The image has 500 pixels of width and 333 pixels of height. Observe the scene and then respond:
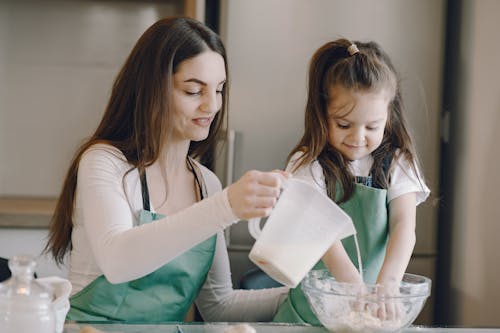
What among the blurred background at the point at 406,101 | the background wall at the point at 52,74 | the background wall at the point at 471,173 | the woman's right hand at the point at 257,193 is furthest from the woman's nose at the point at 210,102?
the background wall at the point at 52,74

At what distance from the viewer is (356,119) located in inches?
60.9

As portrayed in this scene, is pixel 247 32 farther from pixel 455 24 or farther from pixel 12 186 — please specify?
pixel 12 186

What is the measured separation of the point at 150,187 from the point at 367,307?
0.63 m

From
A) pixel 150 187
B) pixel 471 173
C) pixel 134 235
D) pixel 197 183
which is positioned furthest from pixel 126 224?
pixel 471 173

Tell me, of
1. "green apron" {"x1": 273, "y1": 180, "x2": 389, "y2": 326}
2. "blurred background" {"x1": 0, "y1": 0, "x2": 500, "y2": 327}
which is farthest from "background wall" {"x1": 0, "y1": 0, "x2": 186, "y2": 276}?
"green apron" {"x1": 273, "y1": 180, "x2": 389, "y2": 326}

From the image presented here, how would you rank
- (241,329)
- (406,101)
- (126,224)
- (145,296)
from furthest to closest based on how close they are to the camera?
(406,101) < (145,296) < (126,224) < (241,329)

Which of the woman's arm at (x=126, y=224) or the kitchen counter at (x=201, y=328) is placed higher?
the woman's arm at (x=126, y=224)

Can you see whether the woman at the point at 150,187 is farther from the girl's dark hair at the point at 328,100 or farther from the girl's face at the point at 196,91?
the girl's dark hair at the point at 328,100

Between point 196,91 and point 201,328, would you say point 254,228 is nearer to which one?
point 201,328

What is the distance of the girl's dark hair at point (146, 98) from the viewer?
149 centimetres

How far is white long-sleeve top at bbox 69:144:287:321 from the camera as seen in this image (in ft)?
4.08

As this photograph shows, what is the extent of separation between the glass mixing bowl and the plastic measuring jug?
9 cm

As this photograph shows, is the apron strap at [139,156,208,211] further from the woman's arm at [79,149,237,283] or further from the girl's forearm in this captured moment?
the girl's forearm

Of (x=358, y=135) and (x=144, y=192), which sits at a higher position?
(x=358, y=135)
